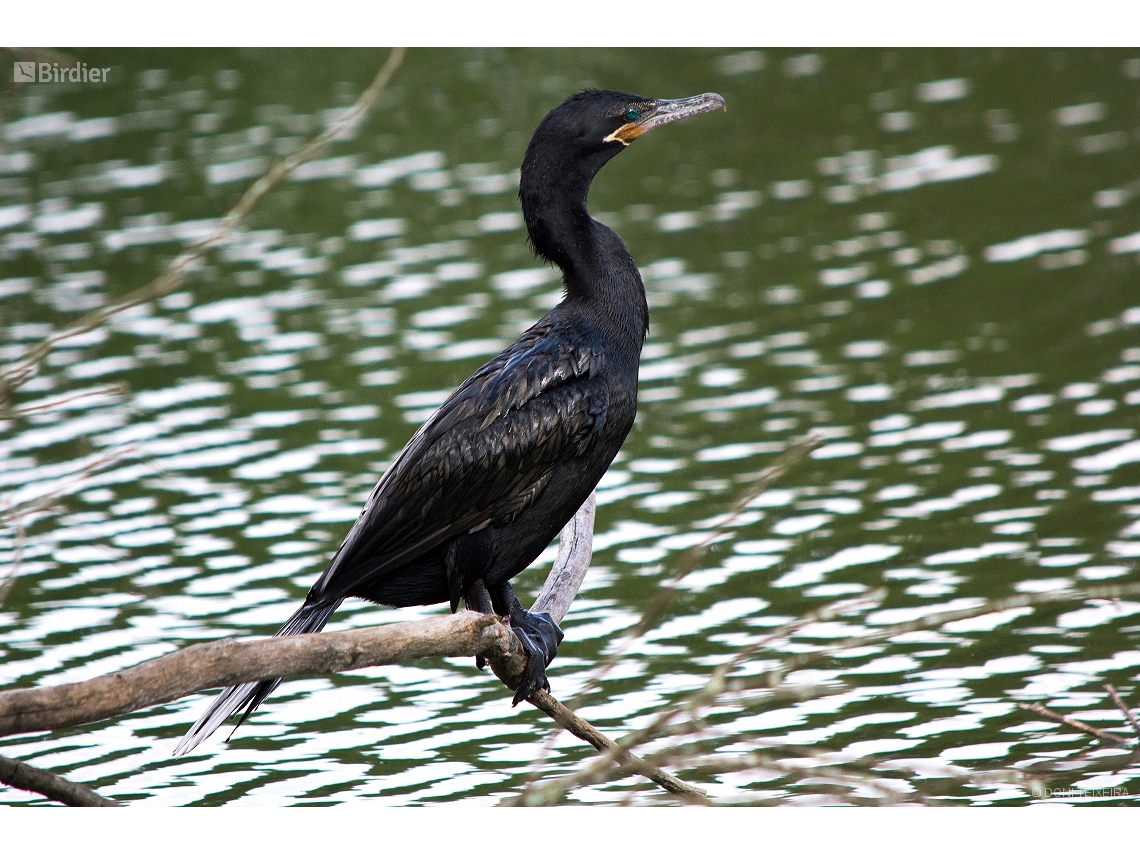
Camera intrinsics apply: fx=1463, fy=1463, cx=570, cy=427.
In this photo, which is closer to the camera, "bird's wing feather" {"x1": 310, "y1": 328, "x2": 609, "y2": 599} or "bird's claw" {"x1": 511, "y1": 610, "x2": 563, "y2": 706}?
"bird's claw" {"x1": 511, "y1": 610, "x2": 563, "y2": 706}

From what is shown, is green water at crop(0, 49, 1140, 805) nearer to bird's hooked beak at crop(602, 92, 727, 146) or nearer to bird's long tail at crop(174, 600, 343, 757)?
bird's long tail at crop(174, 600, 343, 757)

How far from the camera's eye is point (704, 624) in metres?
7.48

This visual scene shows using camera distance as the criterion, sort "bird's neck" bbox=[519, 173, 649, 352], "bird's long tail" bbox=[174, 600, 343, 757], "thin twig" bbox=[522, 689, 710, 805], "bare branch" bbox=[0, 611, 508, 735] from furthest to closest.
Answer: "bird's neck" bbox=[519, 173, 649, 352] → "bird's long tail" bbox=[174, 600, 343, 757] → "thin twig" bbox=[522, 689, 710, 805] → "bare branch" bbox=[0, 611, 508, 735]

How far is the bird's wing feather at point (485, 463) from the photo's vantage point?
4.63 m

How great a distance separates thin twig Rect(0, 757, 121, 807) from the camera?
149 inches

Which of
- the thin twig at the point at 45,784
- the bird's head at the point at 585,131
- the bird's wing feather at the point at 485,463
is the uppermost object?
the bird's head at the point at 585,131

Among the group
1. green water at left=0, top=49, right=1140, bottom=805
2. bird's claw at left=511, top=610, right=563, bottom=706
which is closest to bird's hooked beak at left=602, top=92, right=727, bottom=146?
bird's claw at left=511, top=610, right=563, bottom=706

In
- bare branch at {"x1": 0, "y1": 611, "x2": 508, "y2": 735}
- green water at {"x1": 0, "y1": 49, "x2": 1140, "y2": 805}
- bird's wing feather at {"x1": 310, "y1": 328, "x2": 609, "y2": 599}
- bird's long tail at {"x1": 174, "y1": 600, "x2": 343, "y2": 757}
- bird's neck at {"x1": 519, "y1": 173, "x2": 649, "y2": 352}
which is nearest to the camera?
bare branch at {"x1": 0, "y1": 611, "x2": 508, "y2": 735}

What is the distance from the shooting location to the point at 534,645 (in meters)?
4.53

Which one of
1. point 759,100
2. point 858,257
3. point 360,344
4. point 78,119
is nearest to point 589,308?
point 360,344

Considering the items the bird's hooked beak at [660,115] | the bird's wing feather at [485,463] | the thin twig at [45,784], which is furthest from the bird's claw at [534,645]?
the bird's hooked beak at [660,115]

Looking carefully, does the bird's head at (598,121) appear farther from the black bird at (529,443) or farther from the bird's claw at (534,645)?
the bird's claw at (534,645)

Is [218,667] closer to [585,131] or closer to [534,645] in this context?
[534,645]

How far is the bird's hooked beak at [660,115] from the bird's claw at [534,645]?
1.64 m
